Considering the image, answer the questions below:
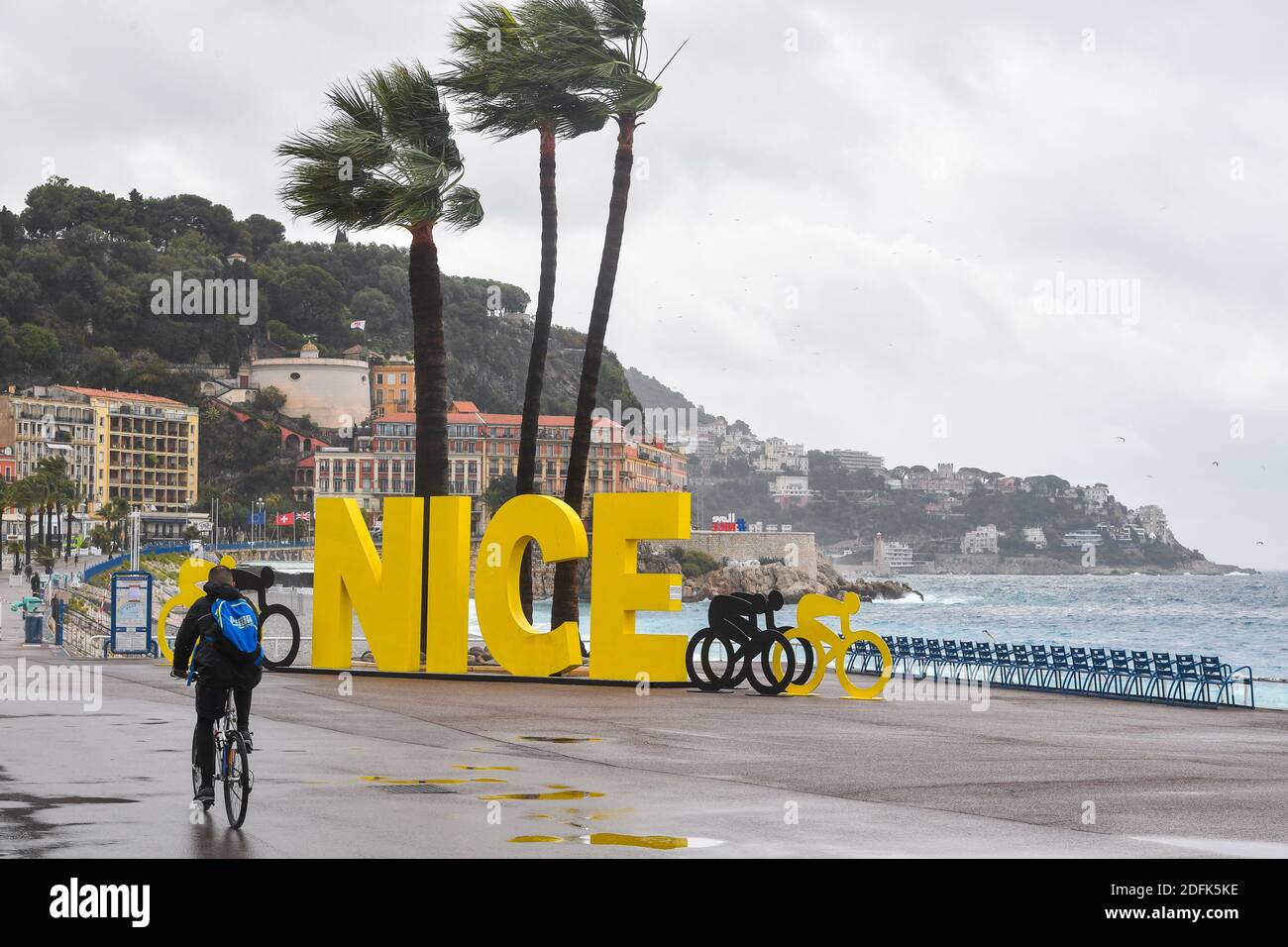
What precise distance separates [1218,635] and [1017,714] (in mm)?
74356

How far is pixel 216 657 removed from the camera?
421 inches

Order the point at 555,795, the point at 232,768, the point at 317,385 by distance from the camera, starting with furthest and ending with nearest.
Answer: the point at 317,385, the point at 555,795, the point at 232,768

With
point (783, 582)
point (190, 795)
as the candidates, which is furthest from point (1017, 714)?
point (783, 582)

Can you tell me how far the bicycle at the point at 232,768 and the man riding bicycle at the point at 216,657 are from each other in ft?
0.18

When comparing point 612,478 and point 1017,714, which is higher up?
point 612,478

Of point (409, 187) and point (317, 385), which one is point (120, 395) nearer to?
point (317, 385)

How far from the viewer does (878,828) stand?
1102 cm

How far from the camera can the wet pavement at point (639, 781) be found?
399 inches

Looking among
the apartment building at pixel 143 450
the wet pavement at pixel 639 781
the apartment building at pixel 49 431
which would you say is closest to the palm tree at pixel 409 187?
the wet pavement at pixel 639 781

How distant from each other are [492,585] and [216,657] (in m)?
15.8

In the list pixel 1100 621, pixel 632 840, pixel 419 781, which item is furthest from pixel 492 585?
pixel 1100 621

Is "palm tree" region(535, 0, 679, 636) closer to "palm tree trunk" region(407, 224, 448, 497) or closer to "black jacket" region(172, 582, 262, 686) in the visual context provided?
"palm tree trunk" region(407, 224, 448, 497)
